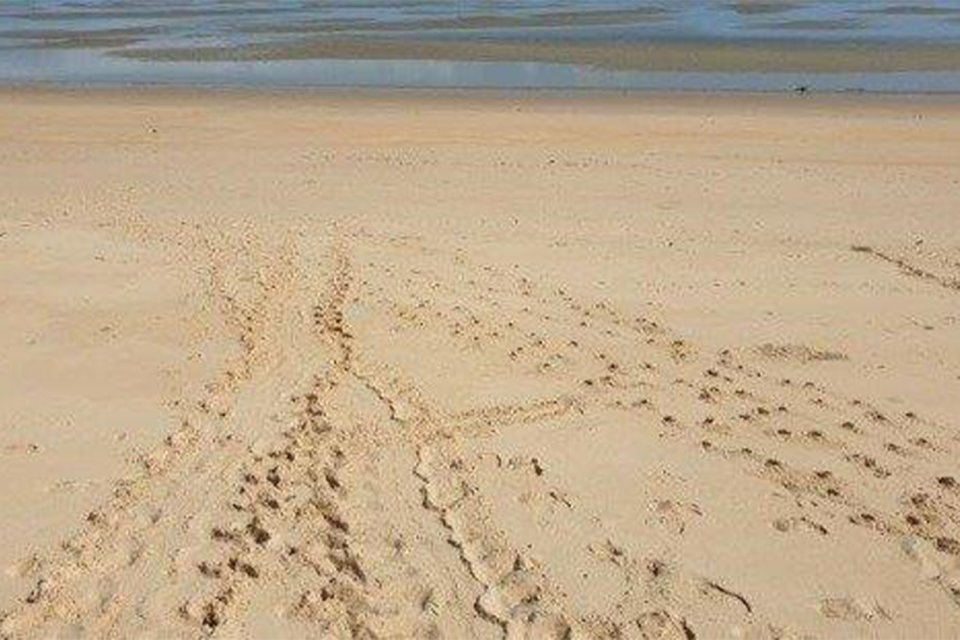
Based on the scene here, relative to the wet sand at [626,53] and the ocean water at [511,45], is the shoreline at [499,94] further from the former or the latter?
the wet sand at [626,53]

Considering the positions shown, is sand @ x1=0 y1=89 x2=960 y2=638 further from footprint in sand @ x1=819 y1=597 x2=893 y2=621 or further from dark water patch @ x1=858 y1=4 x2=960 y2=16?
dark water patch @ x1=858 y1=4 x2=960 y2=16

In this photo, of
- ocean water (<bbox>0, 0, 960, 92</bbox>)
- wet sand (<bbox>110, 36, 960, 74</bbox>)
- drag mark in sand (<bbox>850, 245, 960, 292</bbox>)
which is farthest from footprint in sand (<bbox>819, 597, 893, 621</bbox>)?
wet sand (<bbox>110, 36, 960, 74</bbox>)

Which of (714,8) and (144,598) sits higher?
(144,598)

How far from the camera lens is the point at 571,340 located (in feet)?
27.1

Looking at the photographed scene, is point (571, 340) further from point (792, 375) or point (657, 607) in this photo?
point (657, 607)

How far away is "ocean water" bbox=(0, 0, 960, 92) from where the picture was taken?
90.2 feet

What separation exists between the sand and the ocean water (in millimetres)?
13825

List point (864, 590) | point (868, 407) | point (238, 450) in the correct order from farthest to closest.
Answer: point (868, 407)
point (238, 450)
point (864, 590)

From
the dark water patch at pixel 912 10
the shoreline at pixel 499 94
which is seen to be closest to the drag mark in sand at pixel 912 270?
the shoreline at pixel 499 94

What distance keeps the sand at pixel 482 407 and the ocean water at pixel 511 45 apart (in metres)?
13.8

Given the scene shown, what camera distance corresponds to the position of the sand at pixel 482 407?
197 inches

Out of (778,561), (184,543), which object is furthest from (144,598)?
(778,561)

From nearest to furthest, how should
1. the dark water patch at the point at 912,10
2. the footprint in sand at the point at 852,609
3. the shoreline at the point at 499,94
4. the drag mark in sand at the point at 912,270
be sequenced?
the footprint in sand at the point at 852,609
the drag mark in sand at the point at 912,270
the shoreline at the point at 499,94
the dark water patch at the point at 912,10

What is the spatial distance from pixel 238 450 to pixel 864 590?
3535mm
